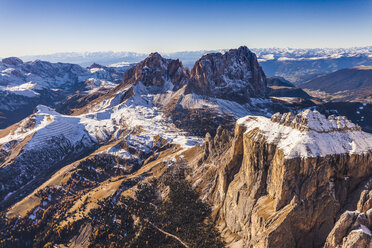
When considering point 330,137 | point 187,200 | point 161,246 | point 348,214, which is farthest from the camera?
point 187,200

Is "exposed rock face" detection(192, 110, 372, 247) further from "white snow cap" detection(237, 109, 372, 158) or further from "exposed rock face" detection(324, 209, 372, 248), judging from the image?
"exposed rock face" detection(324, 209, 372, 248)

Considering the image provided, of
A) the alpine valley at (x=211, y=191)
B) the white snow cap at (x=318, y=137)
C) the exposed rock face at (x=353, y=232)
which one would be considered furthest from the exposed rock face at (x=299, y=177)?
the exposed rock face at (x=353, y=232)

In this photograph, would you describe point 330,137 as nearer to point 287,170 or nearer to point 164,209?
point 287,170

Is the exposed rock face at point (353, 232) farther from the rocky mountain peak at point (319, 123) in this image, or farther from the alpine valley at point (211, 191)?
the rocky mountain peak at point (319, 123)

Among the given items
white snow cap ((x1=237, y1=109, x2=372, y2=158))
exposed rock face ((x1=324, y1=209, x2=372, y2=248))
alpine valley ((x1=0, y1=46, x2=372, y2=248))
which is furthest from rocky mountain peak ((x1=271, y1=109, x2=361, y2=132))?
exposed rock face ((x1=324, y1=209, x2=372, y2=248))

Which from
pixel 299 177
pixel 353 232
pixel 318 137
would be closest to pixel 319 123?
pixel 318 137

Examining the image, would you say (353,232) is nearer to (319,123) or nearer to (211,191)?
(319,123)

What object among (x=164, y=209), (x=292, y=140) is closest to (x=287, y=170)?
A: (x=292, y=140)
